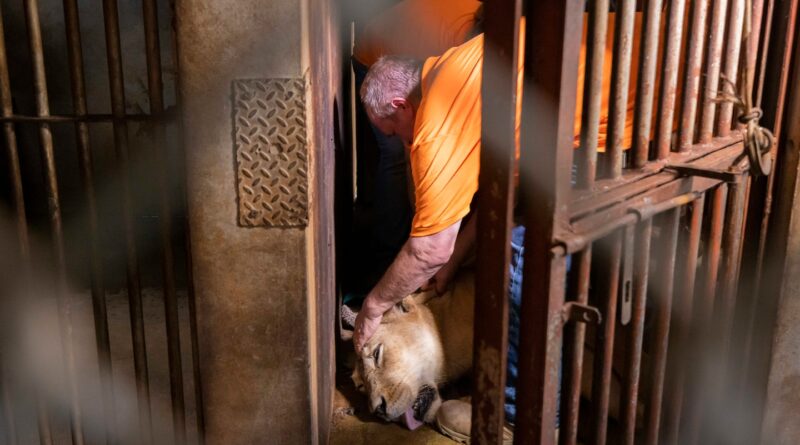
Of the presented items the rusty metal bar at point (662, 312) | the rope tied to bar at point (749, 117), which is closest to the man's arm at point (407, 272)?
the rusty metal bar at point (662, 312)

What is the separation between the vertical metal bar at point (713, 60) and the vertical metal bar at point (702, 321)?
175 mm

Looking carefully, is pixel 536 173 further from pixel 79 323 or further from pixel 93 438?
pixel 79 323

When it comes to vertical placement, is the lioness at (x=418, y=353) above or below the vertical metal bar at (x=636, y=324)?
below

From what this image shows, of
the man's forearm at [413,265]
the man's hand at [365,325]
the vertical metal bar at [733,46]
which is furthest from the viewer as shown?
the man's hand at [365,325]

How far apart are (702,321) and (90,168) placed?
1760 millimetres

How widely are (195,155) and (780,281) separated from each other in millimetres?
1773

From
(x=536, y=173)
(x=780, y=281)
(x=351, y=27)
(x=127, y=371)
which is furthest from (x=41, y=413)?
(x=351, y=27)

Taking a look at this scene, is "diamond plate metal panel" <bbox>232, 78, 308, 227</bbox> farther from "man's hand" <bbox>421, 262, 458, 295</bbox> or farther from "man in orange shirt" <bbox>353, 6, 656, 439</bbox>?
"man's hand" <bbox>421, 262, 458, 295</bbox>

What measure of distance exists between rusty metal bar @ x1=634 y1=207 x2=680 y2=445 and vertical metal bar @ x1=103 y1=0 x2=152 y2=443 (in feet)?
4.81

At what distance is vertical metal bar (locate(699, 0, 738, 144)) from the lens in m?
1.65

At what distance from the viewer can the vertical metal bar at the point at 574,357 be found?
4.39 ft

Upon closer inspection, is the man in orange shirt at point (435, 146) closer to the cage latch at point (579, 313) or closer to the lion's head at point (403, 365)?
the lion's head at point (403, 365)

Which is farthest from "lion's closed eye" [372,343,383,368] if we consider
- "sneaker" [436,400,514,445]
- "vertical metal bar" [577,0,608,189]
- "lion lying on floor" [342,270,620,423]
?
"vertical metal bar" [577,0,608,189]

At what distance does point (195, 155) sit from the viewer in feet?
6.79
